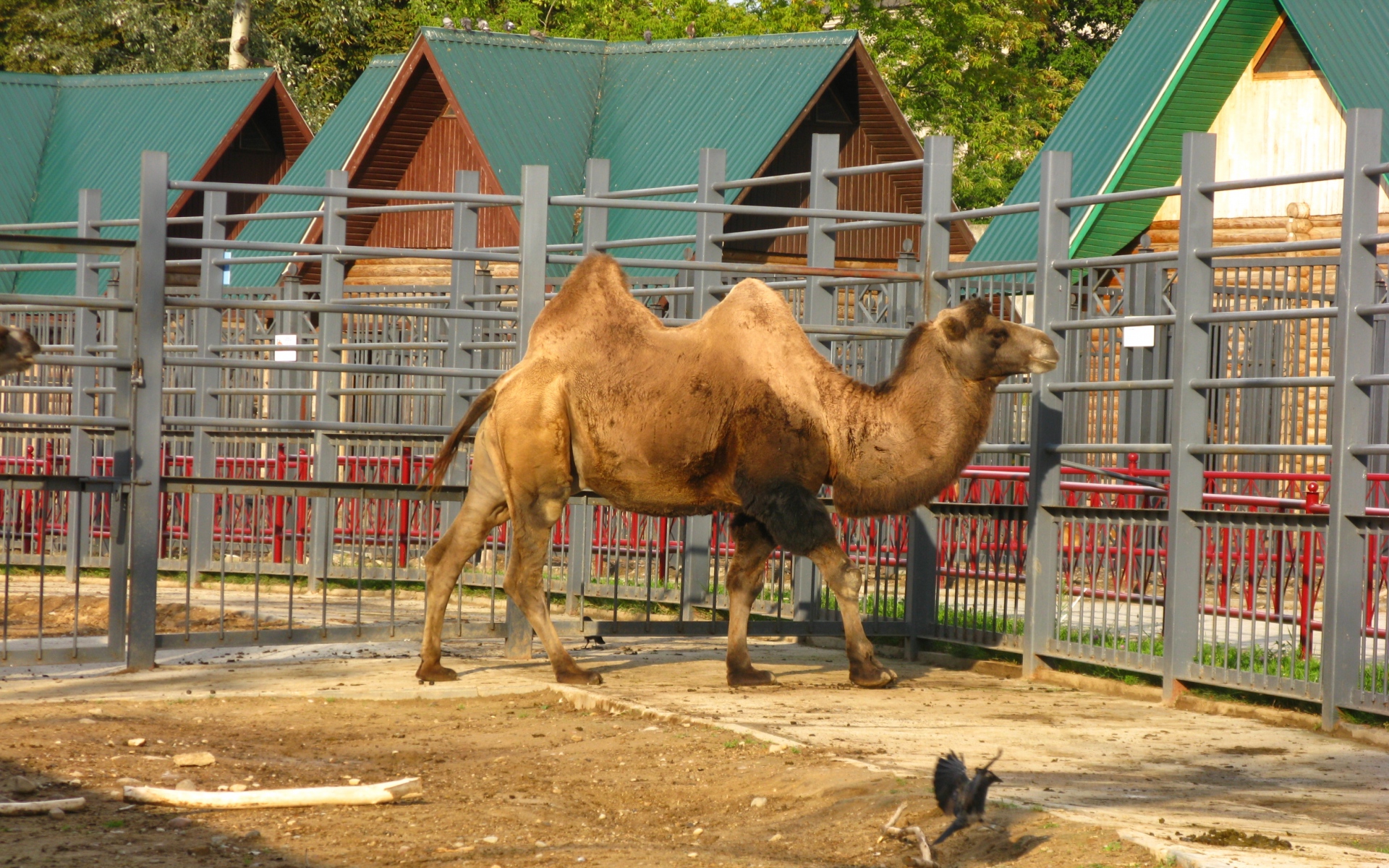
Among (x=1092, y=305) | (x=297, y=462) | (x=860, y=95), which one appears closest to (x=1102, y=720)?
(x=1092, y=305)

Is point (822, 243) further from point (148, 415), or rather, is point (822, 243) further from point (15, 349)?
point (15, 349)

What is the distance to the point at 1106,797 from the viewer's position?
7.26m

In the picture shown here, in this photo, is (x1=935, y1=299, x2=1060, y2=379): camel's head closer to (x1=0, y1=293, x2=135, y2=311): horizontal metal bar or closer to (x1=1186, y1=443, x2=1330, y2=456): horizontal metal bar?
(x1=1186, y1=443, x2=1330, y2=456): horizontal metal bar

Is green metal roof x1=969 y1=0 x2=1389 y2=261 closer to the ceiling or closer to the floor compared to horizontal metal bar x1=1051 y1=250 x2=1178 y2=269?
closer to the ceiling

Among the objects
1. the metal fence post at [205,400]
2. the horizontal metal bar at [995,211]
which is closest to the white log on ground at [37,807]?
the horizontal metal bar at [995,211]

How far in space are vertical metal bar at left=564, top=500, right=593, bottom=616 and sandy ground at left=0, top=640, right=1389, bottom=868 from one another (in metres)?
1.39

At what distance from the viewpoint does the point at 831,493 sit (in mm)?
13641

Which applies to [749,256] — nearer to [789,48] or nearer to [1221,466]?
[789,48]

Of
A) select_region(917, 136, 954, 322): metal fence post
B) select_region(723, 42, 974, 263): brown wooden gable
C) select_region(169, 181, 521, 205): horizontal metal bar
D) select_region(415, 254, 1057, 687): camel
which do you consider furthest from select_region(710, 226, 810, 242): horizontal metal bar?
select_region(723, 42, 974, 263): brown wooden gable

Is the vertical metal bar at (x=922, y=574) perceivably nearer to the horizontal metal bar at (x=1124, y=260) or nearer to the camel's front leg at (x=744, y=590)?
the camel's front leg at (x=744, y=590)

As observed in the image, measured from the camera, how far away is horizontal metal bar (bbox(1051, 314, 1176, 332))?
10391 millimetres

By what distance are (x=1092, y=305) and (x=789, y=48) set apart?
19.0m

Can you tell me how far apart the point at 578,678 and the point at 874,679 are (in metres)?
1.77

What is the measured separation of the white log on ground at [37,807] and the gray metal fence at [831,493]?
367 centimetres
